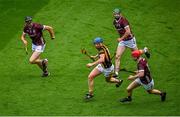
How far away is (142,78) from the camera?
16.6m

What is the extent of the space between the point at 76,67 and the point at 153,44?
3.71 meters

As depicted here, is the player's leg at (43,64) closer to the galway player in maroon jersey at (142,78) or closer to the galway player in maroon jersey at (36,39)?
the galway player in maroon jersey at (36,39)

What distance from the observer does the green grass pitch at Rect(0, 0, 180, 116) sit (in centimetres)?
1700

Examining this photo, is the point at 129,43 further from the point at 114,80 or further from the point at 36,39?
the point at 36,39

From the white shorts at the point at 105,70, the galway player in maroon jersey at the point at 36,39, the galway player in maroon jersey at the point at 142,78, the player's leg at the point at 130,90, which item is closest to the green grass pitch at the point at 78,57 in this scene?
the player's leg at the point at 130,90

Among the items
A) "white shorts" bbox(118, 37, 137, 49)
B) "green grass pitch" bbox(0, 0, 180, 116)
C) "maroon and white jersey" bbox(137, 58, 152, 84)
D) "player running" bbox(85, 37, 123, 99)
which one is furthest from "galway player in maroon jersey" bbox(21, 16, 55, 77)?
"maroon and white jersey" bbox(137, 58, 152, 84)

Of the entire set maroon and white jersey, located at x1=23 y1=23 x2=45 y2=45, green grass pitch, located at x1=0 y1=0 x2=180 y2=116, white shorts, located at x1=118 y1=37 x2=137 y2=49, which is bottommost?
green grass pitch, located at x1=0 y1=0 x2=180 y2=116

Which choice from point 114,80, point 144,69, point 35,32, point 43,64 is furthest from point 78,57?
point 144,69

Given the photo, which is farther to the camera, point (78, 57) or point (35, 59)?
point (78, 57)

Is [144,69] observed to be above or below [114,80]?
above

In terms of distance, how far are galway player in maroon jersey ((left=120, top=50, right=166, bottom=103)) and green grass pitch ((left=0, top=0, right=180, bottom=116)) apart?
36 cm

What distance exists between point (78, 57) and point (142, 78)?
208 inches

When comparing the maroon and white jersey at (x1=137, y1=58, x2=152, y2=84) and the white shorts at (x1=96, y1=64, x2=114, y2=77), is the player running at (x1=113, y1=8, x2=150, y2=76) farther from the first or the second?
the maroon and white jersey at (x1=137, y1=58, x2=152, y2=84)

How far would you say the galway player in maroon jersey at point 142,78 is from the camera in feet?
53.6
